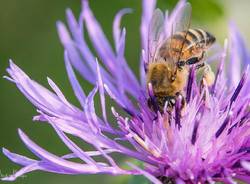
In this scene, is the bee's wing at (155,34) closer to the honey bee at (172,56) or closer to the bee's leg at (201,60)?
the honey bee at (172,56)

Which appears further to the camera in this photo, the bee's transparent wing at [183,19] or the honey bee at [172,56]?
the bee's transparent wing at [183,19]

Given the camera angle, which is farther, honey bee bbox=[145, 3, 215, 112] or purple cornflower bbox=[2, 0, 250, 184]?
honey bee bbox=[145, 3, 215, 112]

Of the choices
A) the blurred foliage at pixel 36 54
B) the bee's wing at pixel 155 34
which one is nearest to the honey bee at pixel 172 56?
the bee's wing at pixel 155 34

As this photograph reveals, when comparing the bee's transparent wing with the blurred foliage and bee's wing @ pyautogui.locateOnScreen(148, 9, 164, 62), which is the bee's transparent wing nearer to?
bee's wing @ pyautogui.locateOnScreen(148, 9, 164, 62)

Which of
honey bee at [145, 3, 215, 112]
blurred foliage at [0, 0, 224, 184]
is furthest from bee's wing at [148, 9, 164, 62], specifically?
blurred foliage at [0, 0, 224, 184]

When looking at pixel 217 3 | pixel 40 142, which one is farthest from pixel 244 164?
pixel 40 142

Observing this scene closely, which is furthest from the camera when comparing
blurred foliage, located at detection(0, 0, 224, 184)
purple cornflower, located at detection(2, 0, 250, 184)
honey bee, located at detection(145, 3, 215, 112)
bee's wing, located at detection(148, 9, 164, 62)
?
blurred foliage, located at detection(0, 0, 224, 184)

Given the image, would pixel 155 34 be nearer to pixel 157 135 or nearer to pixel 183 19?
pixel 183 19

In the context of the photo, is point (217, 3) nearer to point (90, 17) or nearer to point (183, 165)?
point (90, 17)
